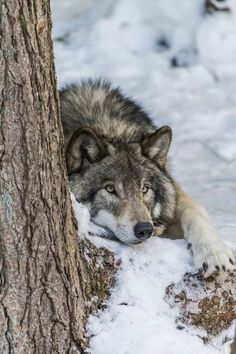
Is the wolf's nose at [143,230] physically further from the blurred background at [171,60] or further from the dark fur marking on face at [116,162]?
the blurred background at [171,60]

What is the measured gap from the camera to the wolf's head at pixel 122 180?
15.7 ft

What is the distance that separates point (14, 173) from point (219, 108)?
489 cm

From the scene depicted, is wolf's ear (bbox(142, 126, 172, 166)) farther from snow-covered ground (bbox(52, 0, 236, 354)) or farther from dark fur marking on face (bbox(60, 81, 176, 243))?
snow-covered ground (bbox(52, 0, 236, 354))

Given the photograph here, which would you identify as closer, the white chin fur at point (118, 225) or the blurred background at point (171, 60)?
the white chin fur at point (118, 225)

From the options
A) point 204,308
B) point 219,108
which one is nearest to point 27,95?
point 204,308

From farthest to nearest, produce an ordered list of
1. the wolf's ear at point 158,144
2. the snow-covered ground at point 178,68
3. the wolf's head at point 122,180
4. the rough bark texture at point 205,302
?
the snow-covered ground at point 178,68, the wolf's ear at point 158,144, the wolf's head at point 122,180, the rough bark texture at point 205,302

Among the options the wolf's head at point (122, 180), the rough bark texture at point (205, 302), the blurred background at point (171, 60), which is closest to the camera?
the rough bark texture at point (205, 302)

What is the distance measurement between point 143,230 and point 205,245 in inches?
13.6

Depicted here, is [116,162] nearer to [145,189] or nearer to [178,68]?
[145,189]

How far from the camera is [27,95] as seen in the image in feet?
11.3

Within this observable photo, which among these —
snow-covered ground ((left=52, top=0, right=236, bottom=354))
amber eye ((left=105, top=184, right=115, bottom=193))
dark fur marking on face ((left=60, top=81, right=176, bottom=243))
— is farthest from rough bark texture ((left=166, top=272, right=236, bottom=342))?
amber eye ((left=105, top=184, right=115, bottom=193))

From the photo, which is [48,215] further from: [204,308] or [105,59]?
[105,59]

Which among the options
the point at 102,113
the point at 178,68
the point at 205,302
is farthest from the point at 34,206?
the point at 178,68

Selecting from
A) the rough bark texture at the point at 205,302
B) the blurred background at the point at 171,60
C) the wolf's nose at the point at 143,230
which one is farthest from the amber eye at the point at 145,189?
the blurred background at the point at 171,60
